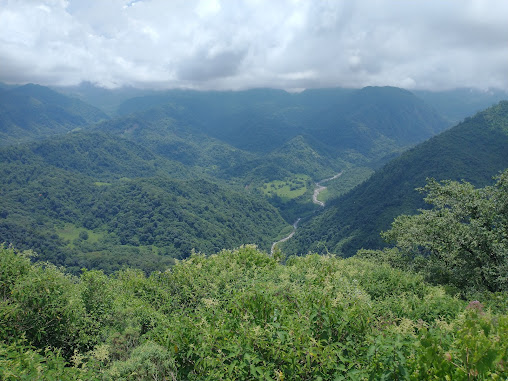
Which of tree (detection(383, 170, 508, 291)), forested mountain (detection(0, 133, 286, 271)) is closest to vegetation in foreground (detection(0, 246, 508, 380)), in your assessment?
tree (detection(383, 170, 508, 291))

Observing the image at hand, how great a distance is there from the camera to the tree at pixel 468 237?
64.7 ft

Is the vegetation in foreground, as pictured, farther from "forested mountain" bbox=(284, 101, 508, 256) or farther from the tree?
"forested mountain" bbox=(284, 101, 508, 256)

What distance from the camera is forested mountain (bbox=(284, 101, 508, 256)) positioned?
128750mm

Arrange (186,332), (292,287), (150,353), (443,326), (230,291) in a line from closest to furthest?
1. (443,326)
2. (150,353)
3. (186,332)
4. (292,287)
5. (230,291)

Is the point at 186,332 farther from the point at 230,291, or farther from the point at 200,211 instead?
the point at 200,211

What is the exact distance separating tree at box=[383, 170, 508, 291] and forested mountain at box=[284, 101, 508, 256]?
94672 mm

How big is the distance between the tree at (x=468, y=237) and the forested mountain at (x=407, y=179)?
94.7m

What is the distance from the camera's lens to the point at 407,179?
156 metres

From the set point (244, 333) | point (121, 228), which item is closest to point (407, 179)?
point (121, 228)

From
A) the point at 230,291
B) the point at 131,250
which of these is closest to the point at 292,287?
the point at 230,291

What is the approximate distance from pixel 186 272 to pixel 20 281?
6661 mm

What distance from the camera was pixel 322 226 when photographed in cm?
16538

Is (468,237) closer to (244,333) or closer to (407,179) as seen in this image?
(244,333)

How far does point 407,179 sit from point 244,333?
172 meters
